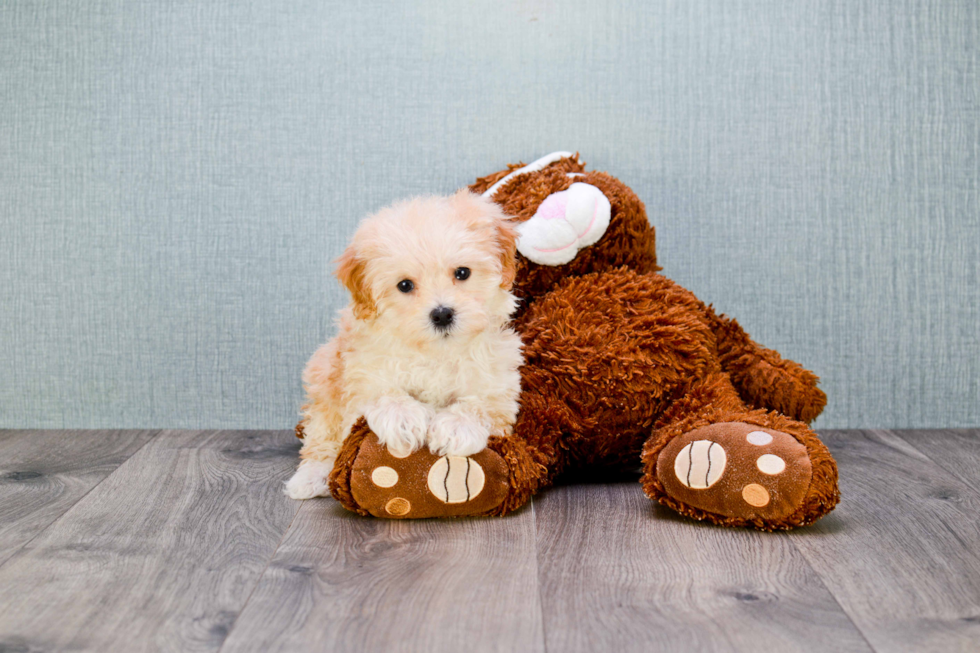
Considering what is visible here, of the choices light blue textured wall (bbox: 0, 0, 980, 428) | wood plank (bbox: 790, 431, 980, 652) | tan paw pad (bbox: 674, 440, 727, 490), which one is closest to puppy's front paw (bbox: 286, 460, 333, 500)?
light blue textured wall (bbox: 0, 0, 980, 428)

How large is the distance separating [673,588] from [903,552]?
1.25ft

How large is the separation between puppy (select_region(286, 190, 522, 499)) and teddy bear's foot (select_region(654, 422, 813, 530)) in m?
0.29

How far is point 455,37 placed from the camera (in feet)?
6.09

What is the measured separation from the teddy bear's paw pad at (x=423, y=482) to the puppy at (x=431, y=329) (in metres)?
0.02

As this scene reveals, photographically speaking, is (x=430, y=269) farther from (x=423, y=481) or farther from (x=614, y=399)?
(x=614, y=399)

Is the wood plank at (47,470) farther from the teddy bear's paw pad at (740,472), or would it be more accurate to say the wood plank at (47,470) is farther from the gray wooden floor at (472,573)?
the teddy bear's paw pad at (740,472)

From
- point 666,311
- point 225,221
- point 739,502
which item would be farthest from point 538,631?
point 225,221

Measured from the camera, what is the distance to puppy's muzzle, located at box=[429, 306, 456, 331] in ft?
4.07

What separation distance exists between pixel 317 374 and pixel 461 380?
0.97ft

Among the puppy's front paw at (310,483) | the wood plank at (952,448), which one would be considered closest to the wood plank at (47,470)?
the puppy's front paw at (310,483)

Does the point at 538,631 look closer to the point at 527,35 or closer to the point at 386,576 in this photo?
the point at 386,576

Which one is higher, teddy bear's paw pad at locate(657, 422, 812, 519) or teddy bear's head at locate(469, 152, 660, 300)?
teddy bear's head at locate(469, 152, 660, 300)

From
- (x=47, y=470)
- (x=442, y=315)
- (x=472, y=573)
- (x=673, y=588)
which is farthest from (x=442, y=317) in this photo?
(x=47, y=470)

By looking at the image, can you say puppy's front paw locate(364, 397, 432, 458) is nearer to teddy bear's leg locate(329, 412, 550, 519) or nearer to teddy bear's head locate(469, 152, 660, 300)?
teddy bear's leg locate(329, 412, 550, 519)
